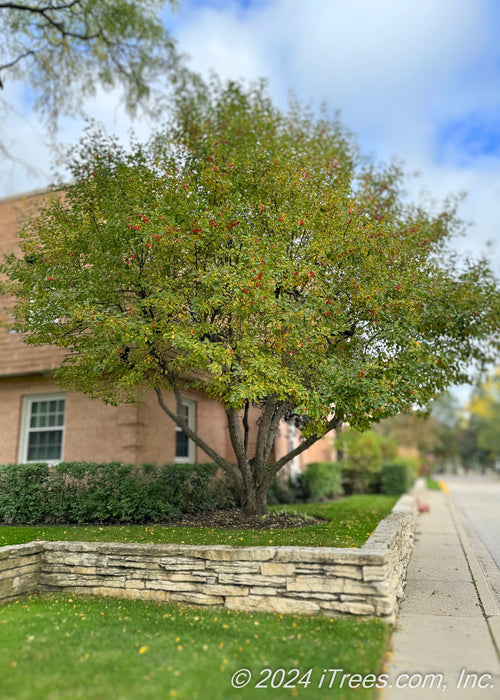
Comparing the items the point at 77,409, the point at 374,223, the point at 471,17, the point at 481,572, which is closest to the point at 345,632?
the point at 481,572

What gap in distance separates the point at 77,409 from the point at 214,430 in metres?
3.80

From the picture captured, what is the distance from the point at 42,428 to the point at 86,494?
3.80 metres

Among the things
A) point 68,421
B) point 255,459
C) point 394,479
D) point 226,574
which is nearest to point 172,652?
point 226,574

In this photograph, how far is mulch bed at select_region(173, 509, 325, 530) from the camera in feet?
27.4

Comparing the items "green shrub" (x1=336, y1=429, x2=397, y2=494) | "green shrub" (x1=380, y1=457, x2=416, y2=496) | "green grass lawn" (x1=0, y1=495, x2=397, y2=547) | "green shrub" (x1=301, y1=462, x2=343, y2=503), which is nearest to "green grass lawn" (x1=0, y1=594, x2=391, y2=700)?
"green grass lawn" (x1=0, y1=495, x2=397, y2=547)

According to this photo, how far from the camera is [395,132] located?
478 inches

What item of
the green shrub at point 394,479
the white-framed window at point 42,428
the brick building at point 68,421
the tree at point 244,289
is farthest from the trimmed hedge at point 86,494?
the green shrub at point 394,479

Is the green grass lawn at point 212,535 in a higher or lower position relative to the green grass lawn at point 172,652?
higher

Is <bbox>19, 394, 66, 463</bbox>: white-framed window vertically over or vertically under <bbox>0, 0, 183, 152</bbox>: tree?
under

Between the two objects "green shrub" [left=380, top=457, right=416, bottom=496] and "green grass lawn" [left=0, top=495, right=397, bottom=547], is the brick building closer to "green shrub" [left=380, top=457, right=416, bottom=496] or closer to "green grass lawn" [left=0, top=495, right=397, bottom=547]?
"green grass lawn" [left=0, top=495, right=397, bottom=547]

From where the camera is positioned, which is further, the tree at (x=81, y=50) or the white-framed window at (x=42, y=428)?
the white-framed window at (x=42, y=428)

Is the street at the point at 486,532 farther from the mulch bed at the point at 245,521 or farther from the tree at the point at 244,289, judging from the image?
the tree at the point at 244,289

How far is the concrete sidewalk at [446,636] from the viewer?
388cm

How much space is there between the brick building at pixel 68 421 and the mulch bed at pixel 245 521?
243 centimetres
